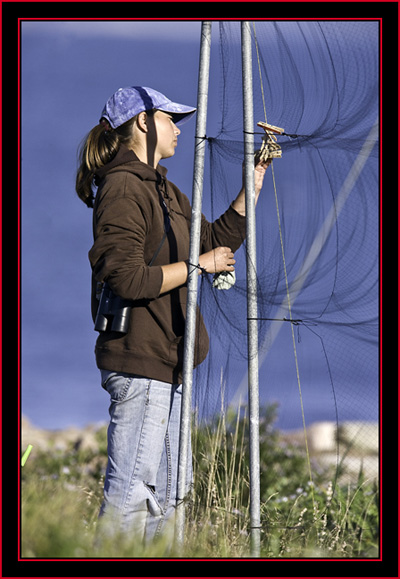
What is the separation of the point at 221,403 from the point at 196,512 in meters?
0.50

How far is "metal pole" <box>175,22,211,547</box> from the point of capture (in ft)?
9.77

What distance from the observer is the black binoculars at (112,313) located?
2.95 m

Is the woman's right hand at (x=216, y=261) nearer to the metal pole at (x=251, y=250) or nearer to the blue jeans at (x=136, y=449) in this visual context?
the metal pole at (x=251, y=250)

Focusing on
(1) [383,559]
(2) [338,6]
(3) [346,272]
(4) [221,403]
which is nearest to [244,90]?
(2) [338,6]

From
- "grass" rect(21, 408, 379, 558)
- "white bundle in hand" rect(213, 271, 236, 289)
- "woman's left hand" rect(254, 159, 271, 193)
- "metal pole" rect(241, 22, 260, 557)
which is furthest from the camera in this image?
"woman's left hand" rect(254, 159, 271, 193)

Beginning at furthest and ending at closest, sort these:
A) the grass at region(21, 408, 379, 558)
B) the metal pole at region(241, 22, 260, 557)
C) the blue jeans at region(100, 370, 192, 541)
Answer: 1. the metal pole at region(241, 22, 260, 557)
2. the blue jeans at region(100, 370, 192, 541)
3. the grass at region(21, 408, 379, 558)

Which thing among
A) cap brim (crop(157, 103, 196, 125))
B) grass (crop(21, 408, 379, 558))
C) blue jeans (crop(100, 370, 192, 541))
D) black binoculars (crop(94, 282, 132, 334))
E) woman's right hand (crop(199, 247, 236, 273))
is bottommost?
grass (crop(21, 408, 379, 558))

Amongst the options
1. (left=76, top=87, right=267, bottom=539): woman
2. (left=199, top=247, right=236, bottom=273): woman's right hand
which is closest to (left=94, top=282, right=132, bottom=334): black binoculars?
(left=76, top=87, right=267, bottom=539): woman

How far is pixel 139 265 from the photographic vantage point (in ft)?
9.58

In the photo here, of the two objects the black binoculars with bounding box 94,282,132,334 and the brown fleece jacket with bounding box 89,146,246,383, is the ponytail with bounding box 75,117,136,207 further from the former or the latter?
the black binoculars with bounding box 94,282,132,334

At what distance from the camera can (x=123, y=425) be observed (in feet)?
9.65

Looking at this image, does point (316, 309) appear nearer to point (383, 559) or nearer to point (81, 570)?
point (383, 559)

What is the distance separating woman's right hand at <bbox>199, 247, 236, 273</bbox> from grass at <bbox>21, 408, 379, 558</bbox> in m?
0.78

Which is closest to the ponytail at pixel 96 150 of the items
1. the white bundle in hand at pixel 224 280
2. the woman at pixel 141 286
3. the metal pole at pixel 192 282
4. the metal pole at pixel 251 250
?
the woman at pixel 141 286
